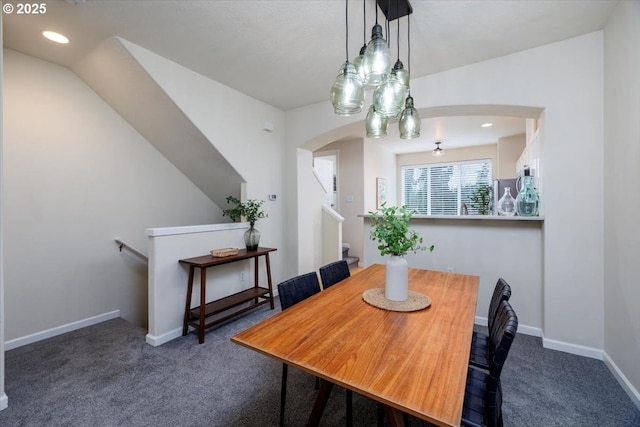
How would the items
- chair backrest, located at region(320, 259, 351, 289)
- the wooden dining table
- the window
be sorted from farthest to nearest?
the window < chair backrest, located at region(320, 259, 351, 289) < the wooden dining table

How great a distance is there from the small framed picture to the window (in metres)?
0.78

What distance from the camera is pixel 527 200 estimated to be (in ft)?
8.70

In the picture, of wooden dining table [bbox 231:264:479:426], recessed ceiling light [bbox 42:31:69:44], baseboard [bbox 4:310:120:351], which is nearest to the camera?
wooden dining table [bbox 231:264:479:426]

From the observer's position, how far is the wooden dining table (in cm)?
85

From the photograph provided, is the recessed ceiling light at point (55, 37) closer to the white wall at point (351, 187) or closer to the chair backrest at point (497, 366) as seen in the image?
the chair backrest at point (497, 366)

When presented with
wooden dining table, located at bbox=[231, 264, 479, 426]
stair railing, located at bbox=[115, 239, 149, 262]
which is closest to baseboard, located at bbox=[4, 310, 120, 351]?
stair railing, located at bbox=[115, 239, 149, 262]

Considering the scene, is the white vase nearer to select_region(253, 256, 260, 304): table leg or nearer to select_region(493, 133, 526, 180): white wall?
select_region(253, 256, 260, 304): table leg

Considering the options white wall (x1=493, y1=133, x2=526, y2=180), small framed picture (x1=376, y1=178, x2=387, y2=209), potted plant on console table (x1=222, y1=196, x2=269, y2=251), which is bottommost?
potted plant on console table (x1=222, y1=196, x2=269, y2=251)

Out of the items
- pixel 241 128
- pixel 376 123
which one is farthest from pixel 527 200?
pixel 241 128

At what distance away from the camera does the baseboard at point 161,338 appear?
2.50 meters

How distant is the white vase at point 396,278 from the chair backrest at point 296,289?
54 cm

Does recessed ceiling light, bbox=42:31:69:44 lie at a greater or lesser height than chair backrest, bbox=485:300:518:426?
greater

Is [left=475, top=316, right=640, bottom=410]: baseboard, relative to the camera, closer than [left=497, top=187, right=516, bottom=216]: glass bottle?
Yes

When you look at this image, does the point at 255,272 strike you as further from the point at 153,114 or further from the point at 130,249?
the point at 153,114
